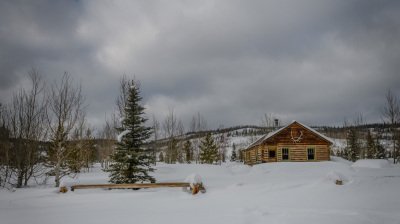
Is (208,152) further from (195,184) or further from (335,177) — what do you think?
(335,177)

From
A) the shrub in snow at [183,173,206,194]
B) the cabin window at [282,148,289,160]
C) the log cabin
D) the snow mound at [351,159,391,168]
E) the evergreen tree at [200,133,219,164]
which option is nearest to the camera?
the shrub in snow at [183,173,206,194]

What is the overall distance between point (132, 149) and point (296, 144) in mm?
22160

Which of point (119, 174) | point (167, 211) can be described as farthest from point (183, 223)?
point (119, 174)

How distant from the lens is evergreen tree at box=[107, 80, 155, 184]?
54.0 ft

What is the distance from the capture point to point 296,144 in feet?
104

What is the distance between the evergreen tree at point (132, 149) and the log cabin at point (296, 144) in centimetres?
1851

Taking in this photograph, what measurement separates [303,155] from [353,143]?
88.5ft

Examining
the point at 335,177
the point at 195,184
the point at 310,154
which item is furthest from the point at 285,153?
the point at 195,184

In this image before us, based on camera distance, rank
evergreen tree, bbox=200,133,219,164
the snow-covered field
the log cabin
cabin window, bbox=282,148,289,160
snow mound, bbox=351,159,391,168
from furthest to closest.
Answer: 1. evergreen tree, bbox=200,133,219,164
2. cabin window, bbox=282,148,289,160
3. the log cabin
4. snow mound, bbox=351,159,391,168
5. the snow-covered field

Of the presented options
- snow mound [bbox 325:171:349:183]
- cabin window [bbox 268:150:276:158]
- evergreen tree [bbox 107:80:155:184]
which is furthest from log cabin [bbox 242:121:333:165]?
snow mound [bbox 325:171:349:183]

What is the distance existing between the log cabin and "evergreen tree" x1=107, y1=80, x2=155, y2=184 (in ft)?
60.7

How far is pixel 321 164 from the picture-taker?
92.4ft

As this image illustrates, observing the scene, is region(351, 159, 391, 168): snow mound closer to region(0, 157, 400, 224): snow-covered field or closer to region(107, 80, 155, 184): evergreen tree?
region(0, 157, 400, 224): snow-covered field

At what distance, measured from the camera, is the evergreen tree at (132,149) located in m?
16.5
